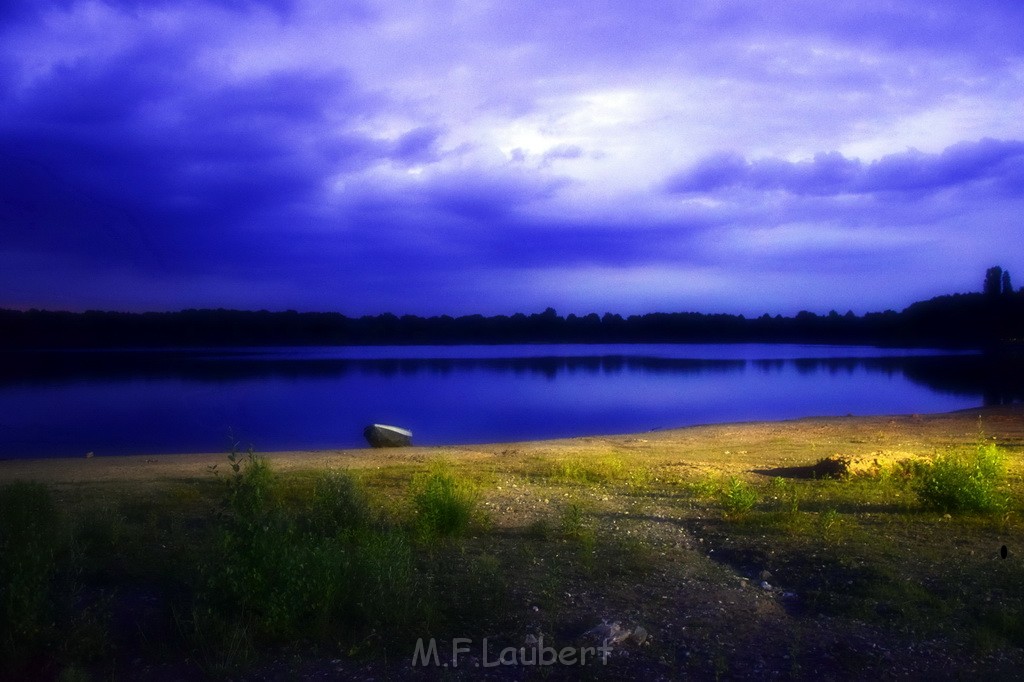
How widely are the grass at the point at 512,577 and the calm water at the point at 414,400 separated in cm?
974

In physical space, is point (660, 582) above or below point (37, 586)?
below

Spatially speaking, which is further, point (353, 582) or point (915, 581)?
point (915, 581)

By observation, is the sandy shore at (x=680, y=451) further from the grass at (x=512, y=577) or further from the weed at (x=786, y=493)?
the grass at (x=512, y=577)

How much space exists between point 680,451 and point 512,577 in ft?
36.4

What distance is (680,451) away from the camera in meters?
16.9

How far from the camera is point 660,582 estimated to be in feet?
20.8

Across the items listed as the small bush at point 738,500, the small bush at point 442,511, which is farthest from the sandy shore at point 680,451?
the small bush at point 442,511

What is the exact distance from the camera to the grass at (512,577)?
197 inches

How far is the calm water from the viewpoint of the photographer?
28.2 m

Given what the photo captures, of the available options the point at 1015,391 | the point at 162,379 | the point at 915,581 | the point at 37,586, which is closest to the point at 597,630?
the point at 915,581

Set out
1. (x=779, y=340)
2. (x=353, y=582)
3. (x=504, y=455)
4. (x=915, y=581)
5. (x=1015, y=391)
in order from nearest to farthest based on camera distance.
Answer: (x=353, y=582)
(x=915, y=581)
(x=504, y=455)
(x=1015, y=391)
(x=779, y=340)

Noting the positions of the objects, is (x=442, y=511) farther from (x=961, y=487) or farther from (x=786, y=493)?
(x=961, y=487)

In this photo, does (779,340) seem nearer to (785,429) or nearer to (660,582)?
(785,429)

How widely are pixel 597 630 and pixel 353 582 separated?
1.82 m
